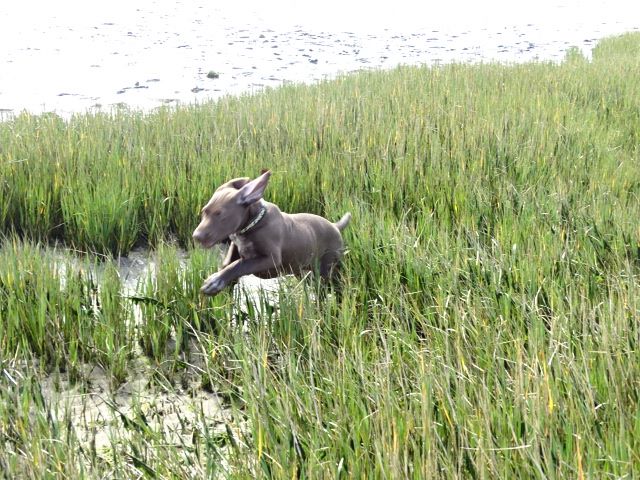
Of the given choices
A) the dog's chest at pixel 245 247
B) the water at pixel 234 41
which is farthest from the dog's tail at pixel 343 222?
the water at pixel 234 41

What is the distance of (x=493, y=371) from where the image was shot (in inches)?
84.0

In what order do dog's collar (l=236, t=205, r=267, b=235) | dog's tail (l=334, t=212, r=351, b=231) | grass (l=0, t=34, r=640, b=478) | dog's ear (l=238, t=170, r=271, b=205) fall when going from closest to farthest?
grass (l=0, t=34, r=640, b=478)
dog's ear (l=238, t=170, r=271, b=205)
dog's collar (l=236, t=205, r=267, b=235)
dog's tail (l=334, t=212, r=351, b=231)

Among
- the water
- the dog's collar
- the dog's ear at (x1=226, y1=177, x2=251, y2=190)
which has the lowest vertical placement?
the dog's collar

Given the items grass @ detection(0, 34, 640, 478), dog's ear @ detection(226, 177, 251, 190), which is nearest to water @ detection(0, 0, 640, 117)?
grass @ detection(0, 34, 640, 478)

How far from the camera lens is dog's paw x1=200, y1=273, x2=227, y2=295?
106 inches

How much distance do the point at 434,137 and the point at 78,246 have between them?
2.49m

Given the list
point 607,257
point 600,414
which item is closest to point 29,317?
point 600,414

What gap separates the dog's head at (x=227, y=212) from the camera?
262 centimetres

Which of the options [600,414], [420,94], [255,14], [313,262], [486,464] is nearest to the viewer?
[486,464]

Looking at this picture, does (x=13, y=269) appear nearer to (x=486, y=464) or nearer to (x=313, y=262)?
(x=313, y=262)

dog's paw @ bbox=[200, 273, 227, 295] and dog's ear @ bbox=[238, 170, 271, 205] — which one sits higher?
dog's ear @ bbox=[238, 170, 271, 205]

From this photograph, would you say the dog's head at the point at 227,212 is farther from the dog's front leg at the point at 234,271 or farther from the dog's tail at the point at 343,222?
the dog's tail at the point at 343,222

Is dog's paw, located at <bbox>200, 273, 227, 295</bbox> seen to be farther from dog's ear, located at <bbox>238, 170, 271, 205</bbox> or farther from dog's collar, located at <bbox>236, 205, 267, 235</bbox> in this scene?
dog's ear, located at <bbox>238, 170, 271, 205</bbox>

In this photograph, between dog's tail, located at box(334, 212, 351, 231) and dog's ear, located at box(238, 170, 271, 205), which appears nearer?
dog's ear, located at box(238, 170, 271, 205)
